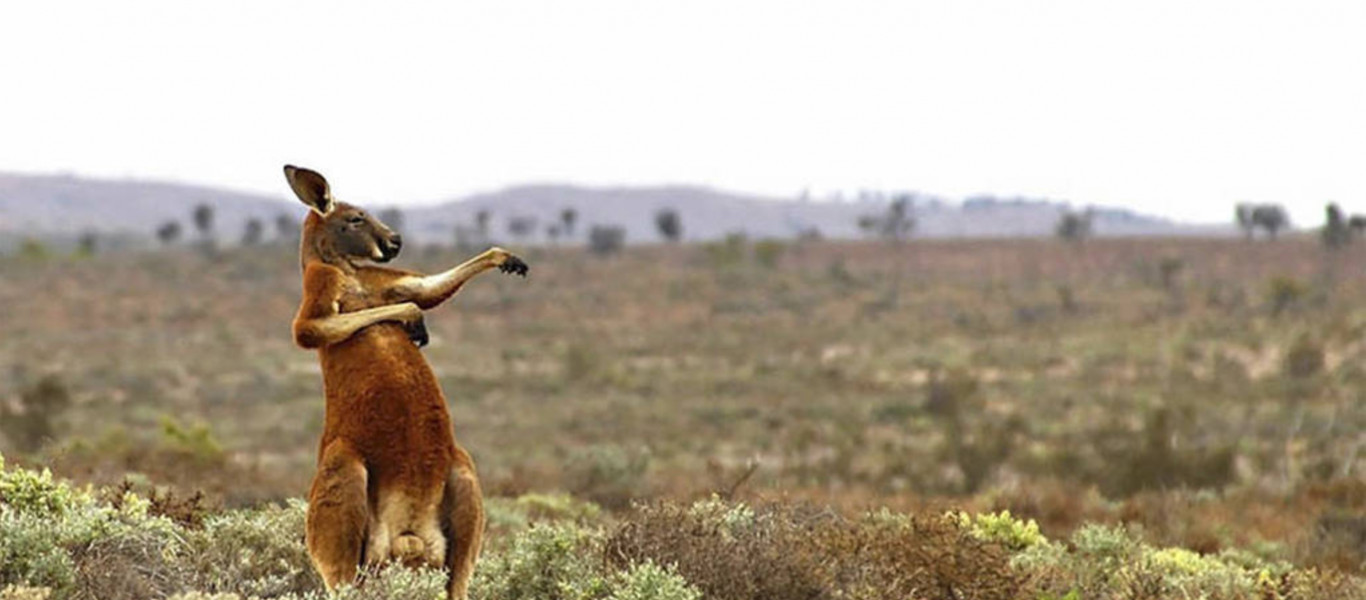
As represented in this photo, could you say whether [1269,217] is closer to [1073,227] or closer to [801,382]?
[1073,227]

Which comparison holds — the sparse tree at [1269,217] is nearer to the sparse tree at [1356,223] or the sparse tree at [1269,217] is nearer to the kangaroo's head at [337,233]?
the sparse tree at [1356,223]

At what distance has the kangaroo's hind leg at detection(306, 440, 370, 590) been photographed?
226 inches

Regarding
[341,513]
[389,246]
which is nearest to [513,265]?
[389,246]

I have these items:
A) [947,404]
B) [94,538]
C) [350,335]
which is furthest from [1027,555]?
[947,404]

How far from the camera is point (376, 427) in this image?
229 inches

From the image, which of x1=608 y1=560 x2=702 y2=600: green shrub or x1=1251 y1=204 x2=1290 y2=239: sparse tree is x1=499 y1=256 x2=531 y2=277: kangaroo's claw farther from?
x1=1251 y1=204 x2=1290 y2=239: sparse tree

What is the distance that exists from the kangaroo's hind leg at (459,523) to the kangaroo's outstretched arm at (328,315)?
2.41 ft

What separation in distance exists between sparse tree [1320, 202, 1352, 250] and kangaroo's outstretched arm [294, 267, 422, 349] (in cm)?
6549

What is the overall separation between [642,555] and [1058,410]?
27.8 meters

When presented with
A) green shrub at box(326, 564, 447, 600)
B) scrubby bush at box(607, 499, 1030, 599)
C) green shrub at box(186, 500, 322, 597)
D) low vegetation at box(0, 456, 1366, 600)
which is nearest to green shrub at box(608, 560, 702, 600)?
low vegetation at box(0, 456, 1366, 600)

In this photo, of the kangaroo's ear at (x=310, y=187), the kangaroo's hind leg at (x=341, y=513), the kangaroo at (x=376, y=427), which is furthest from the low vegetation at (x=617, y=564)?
the kangaroo's ear at (x=310, y=187)

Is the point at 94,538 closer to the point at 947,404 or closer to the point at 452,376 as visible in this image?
the point at 947,404

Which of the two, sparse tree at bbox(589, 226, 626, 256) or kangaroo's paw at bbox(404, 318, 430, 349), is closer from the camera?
kangaroo's paw at bbox(404, 318, 430, 349)

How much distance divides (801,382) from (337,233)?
33.9 m
